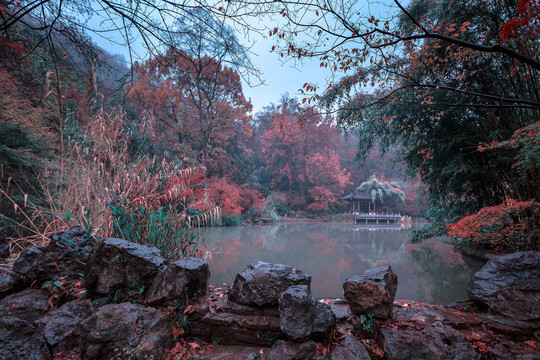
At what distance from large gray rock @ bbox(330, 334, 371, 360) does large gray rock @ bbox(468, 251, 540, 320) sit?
116cm

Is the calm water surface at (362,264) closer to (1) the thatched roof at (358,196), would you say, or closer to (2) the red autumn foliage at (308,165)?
(2) the red autumn foliage at (308,165)

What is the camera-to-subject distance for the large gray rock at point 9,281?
1.65m

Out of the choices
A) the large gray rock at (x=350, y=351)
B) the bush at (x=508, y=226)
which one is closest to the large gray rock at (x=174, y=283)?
the large gray rock at (x=350, y=351)

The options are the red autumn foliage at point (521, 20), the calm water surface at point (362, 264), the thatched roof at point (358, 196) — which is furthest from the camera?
the thatched roof at point (358, 196)

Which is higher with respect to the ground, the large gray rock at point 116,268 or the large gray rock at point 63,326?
the large gray rock at point 116,268

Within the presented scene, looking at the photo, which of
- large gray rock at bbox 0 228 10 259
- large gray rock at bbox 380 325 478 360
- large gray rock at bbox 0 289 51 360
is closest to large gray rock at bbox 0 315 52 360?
large gray rock at bbox 0 289 51 360

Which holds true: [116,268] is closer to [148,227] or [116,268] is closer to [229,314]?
[148,227]

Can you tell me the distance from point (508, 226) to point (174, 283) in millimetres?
3797

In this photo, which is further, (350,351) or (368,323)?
(368,323)

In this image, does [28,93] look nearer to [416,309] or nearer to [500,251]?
[416,309]

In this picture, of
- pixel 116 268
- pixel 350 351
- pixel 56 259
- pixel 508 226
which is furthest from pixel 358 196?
pixel 56 259

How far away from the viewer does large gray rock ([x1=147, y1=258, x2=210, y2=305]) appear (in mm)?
1536

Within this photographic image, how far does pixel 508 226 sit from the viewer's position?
282cm

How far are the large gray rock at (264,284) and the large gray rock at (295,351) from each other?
30cm
